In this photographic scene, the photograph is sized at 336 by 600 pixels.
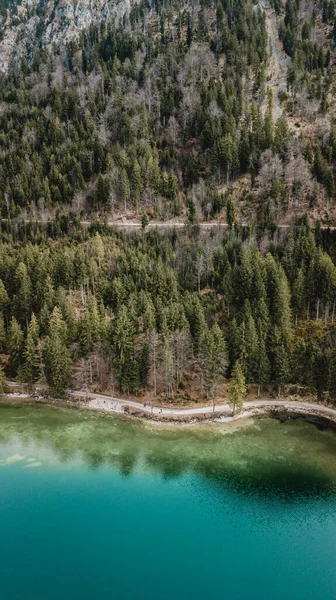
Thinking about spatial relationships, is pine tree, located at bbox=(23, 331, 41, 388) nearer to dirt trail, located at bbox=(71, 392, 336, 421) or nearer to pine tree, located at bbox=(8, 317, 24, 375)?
pine tree, located at bbox=(8, 317, 24, 375)

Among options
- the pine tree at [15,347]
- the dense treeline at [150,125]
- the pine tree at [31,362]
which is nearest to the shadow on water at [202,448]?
the pine tree at [31,362]

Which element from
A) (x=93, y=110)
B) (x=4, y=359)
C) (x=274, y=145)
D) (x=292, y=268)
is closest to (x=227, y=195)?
(x=274, y=145)

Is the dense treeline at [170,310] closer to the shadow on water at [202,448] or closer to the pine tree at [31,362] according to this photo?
the pine tree at [31,362]

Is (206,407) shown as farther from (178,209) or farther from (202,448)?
(178,209)

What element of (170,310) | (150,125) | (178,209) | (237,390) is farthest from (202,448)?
(150,125)

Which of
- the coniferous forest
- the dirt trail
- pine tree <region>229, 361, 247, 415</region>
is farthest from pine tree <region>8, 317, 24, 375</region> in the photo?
pine tree <region>229, 361, 247, 415</region>

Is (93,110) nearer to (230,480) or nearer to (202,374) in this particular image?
(202,374)
